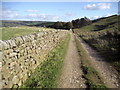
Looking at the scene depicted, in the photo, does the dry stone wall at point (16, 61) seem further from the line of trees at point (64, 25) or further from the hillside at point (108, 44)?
the line of trees at point (64, 25)

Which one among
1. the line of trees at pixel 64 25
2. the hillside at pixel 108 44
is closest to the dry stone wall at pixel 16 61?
the hillside at pixel 108 44

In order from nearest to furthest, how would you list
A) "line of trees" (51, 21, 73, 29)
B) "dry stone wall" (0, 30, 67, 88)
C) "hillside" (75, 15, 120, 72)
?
1. "dry stone wall" (0, 30, 67, 88)
2. "hillside" (75, 15, 120, 72)
3. "line of trees" (51, 21, 73, 29)

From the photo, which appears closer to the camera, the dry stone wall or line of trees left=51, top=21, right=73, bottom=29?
the dry stone wall

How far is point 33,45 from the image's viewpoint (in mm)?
7191

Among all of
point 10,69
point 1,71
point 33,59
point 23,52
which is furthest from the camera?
point 33,59

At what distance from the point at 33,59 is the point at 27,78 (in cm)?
136

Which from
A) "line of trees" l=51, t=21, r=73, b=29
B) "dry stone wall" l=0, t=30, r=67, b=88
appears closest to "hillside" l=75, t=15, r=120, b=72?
"dry stone wall" l=0, t=30, r=67, b=88

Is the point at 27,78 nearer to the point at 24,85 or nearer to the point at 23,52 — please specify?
the point at 24,85

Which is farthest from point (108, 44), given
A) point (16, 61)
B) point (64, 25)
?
point (64, 25)

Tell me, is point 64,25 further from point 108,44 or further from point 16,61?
point 16,61

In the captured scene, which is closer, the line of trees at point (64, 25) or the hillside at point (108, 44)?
the hillside at point (108, 44)

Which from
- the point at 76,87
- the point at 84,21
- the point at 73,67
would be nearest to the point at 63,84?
the point at 76,87

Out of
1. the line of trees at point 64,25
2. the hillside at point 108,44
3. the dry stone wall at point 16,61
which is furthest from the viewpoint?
the line of trees at point 64,25

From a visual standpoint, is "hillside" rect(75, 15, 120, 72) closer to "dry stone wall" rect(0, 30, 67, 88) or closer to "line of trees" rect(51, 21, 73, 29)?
"dry stone wall" rect(0, 30, 67, 88)
